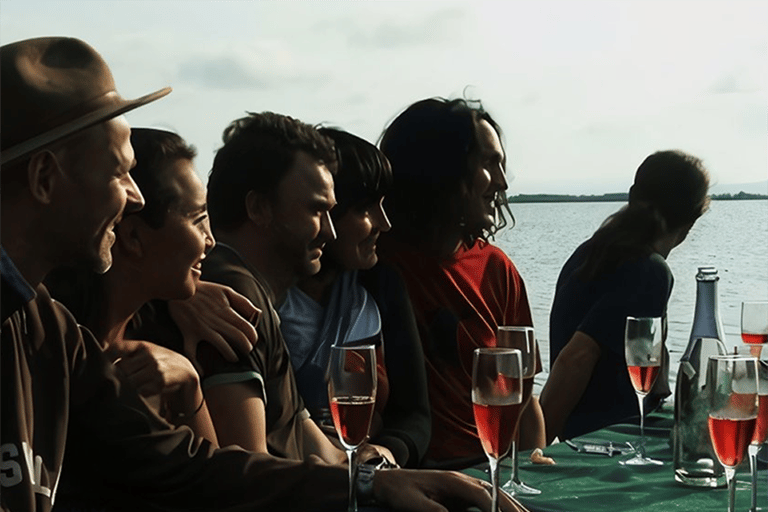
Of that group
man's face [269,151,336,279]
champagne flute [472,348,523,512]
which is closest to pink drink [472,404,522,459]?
champagne flute [472,348,523,512]

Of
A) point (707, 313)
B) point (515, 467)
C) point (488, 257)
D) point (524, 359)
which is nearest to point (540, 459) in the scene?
point (515, 467)

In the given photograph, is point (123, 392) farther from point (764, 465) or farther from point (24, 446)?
point (764, 465)

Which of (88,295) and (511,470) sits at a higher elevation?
(88,295)

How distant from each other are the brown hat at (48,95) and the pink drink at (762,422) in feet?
3.58

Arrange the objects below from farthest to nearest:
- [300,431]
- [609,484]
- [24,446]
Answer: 1. [300,431]
2. [609,484]
3. [24,446]

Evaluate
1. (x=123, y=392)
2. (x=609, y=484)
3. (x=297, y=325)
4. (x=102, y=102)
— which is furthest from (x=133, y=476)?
(x=297, y=325)

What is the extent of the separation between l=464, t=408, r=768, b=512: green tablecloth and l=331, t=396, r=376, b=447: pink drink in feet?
1.18

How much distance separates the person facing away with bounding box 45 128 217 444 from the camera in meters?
1.99

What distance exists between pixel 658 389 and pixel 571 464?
65 centimetres

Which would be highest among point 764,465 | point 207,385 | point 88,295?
point 88,295

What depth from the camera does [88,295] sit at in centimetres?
204

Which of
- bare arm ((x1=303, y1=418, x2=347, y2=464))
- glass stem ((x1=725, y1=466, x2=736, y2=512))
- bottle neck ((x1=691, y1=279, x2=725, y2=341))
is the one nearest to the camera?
glass stem ((x1=725, y1=466, x2=736, y2=512))

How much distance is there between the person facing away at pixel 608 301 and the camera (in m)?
3.19

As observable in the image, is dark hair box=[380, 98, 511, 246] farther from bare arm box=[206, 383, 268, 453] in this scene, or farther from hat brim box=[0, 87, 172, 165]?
hat brim box=[0, 87, 172, 165]
